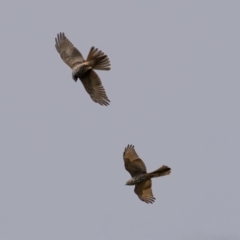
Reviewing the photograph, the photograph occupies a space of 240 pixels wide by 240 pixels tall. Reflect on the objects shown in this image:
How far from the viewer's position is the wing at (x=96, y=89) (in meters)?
Answer: 19.9

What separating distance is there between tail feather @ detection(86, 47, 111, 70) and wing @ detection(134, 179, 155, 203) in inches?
176

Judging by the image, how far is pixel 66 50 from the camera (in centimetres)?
2036

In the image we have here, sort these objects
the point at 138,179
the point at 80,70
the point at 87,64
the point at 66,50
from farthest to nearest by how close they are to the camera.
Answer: the point at 138,179 < the point at 66,50 < the point at 80,70 < the point at 87,64

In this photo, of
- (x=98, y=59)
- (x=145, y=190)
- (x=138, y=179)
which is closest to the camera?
(x=98, y=59)

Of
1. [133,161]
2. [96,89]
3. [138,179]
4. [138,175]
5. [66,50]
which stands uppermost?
[66,50]

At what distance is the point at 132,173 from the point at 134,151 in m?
0.78

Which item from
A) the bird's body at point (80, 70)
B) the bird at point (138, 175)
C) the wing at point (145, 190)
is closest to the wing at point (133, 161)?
the bird at point (138, 175)

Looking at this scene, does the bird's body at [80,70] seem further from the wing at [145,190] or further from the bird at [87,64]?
the wing at [145,190]

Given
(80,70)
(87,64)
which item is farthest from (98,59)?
(80,70)

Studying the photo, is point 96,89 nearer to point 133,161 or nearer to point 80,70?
point 80,70

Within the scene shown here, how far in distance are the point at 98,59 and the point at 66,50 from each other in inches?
77.4

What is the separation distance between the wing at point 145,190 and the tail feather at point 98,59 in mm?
4478

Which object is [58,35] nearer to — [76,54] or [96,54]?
[76,54]

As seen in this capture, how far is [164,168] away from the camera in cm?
1978
